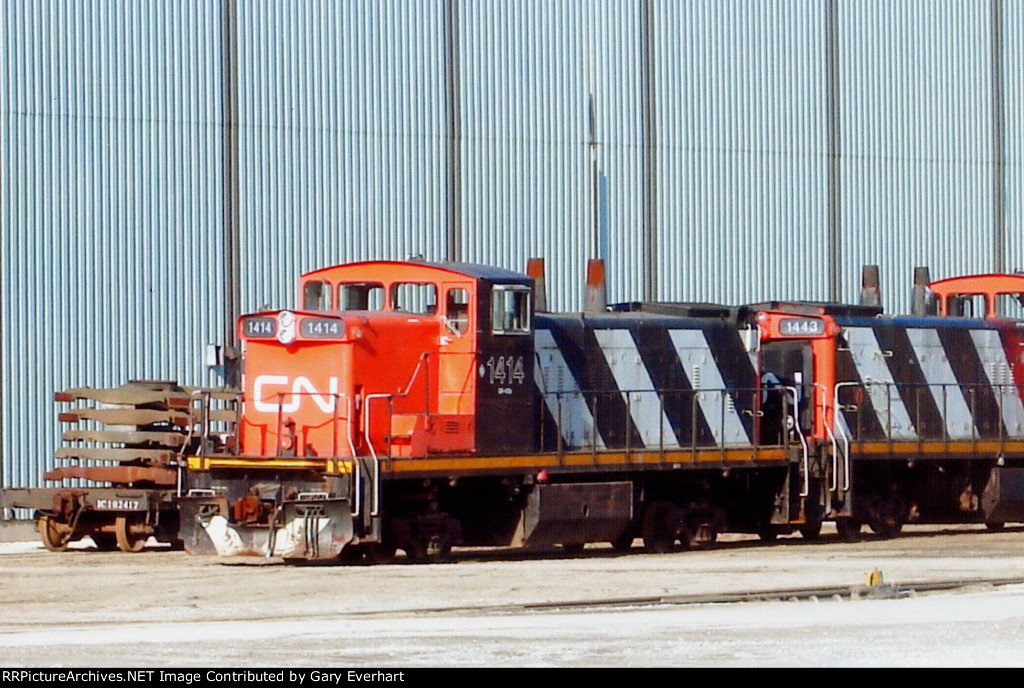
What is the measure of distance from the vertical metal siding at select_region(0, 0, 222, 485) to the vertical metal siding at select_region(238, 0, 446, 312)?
2.08ft

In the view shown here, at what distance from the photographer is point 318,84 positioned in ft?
87.7

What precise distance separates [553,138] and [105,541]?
10.4 meters

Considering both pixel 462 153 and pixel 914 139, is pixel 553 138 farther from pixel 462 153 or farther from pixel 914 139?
pixel 914 139

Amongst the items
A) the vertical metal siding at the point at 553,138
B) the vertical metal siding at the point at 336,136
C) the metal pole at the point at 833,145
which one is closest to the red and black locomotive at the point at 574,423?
the vertical metal siding at the point at 336,136

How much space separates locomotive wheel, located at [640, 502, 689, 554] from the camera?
2152cm

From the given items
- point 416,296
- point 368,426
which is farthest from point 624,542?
point 368,426

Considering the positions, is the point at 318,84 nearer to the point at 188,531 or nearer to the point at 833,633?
the point at 188,531

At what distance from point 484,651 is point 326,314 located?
837 centimetres

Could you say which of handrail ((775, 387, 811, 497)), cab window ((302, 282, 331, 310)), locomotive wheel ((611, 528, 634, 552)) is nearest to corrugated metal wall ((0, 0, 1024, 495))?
cab window ((302, 282, 331, 310))

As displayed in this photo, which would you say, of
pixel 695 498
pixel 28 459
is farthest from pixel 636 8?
pixel 28 459

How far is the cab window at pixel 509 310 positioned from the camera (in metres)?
19.6

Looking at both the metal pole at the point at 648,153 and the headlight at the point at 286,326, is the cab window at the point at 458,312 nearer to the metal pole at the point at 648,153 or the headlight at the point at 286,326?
the headlight at the point at 286,326

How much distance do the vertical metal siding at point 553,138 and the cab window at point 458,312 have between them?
27.5ft

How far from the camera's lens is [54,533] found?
21438 millimetres
